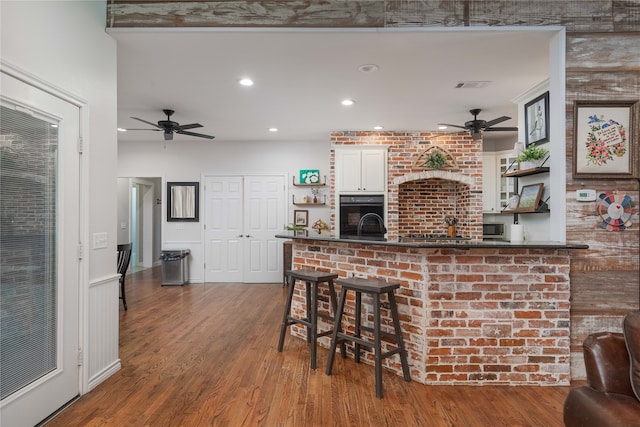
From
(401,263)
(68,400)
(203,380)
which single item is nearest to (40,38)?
(68,400)

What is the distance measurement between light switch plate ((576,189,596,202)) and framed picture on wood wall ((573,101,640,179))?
4.5 inches

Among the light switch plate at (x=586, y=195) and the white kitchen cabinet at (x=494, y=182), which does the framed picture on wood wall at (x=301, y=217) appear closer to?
the white kitchen cabinet at (x=494, y=182)

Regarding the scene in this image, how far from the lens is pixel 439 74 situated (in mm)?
3547

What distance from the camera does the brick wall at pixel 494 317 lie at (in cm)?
253

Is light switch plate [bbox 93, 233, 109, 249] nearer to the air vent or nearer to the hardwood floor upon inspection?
the hardwood floor

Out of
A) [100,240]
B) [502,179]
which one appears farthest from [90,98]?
[502,179]

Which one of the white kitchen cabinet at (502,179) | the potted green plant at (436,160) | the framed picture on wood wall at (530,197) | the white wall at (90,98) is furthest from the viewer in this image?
the white kitchen cabinet at (502,179)

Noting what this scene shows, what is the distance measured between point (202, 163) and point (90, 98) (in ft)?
14.0

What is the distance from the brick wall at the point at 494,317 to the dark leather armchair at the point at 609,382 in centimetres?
90

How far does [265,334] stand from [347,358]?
1.02m

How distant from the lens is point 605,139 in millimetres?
2641

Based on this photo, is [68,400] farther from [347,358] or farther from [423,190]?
[423,190]

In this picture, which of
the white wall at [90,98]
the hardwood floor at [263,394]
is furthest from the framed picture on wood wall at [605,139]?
the white wall at [90,98]

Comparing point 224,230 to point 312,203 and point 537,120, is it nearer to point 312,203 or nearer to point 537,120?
point 312,203
